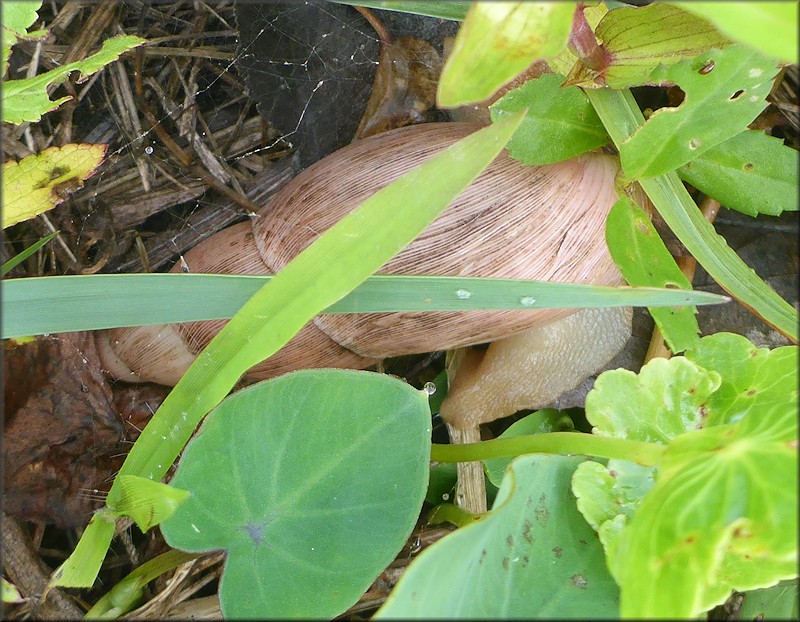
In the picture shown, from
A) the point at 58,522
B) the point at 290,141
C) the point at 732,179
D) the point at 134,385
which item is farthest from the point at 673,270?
the point at 58,522

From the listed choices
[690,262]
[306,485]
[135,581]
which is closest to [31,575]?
[135,581]

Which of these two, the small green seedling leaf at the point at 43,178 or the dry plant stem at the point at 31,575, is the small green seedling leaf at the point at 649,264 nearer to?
the small green seedling leaf at the point at 43,178

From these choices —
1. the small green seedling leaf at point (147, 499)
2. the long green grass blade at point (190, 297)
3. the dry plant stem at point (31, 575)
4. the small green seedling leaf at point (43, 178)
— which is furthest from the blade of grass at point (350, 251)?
the dry plant stem at point (31, 575)

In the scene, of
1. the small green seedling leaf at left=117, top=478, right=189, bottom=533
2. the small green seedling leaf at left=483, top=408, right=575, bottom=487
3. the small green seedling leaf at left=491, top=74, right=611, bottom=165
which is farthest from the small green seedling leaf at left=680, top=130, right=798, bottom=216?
the small green seedling leaf at left=117, top=478, right=189, bottom=533

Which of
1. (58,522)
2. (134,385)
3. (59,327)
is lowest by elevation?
(58,522)

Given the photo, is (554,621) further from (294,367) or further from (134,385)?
(134,385)

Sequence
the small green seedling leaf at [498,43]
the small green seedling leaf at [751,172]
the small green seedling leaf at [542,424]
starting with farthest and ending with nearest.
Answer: the small green seedling leaf at [542,424]
the small green seedling leaf at [751,172]
the small green seedling leaf at [498,43]
